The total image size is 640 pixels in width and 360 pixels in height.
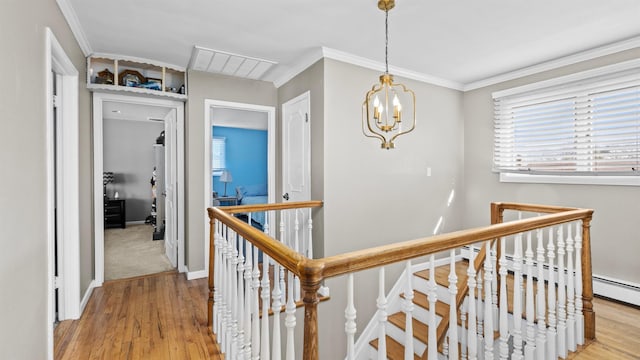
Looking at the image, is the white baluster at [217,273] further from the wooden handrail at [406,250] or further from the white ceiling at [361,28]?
the white ceiling at [361,28]

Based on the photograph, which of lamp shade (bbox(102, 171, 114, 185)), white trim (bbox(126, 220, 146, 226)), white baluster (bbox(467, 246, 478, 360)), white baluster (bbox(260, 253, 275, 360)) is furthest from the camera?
white trim (bbox(126, 220, 146, 226))

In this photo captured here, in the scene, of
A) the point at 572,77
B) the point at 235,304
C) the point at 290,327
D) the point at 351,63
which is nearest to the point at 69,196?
the point at 235,304

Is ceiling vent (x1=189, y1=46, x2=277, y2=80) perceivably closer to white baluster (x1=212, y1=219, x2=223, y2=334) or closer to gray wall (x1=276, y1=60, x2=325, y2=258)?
gray wall (x1=276, y1=60, x2=325, y2=258)

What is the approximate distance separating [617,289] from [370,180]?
2396 mm

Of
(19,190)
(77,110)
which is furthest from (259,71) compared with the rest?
(19,190)

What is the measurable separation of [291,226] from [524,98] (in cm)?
299

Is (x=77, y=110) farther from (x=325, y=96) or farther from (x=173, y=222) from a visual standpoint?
(x=325, y=96)

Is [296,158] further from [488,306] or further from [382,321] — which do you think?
[382,321]

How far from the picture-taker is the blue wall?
24.0 ft

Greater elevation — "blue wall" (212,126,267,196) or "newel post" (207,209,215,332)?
"blue wall" (212,126,267,196)

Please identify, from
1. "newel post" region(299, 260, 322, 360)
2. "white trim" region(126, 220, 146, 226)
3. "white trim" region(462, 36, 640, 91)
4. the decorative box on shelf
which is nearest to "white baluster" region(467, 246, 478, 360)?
"newel post" region(299, 260, 322, 360)

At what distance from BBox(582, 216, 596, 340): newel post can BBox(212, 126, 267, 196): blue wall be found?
6.48 meters

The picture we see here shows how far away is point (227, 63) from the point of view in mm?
3201

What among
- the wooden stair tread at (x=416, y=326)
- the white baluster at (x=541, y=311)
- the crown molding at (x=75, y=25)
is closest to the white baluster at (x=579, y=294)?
the white baluster at (x=541, y=311)
